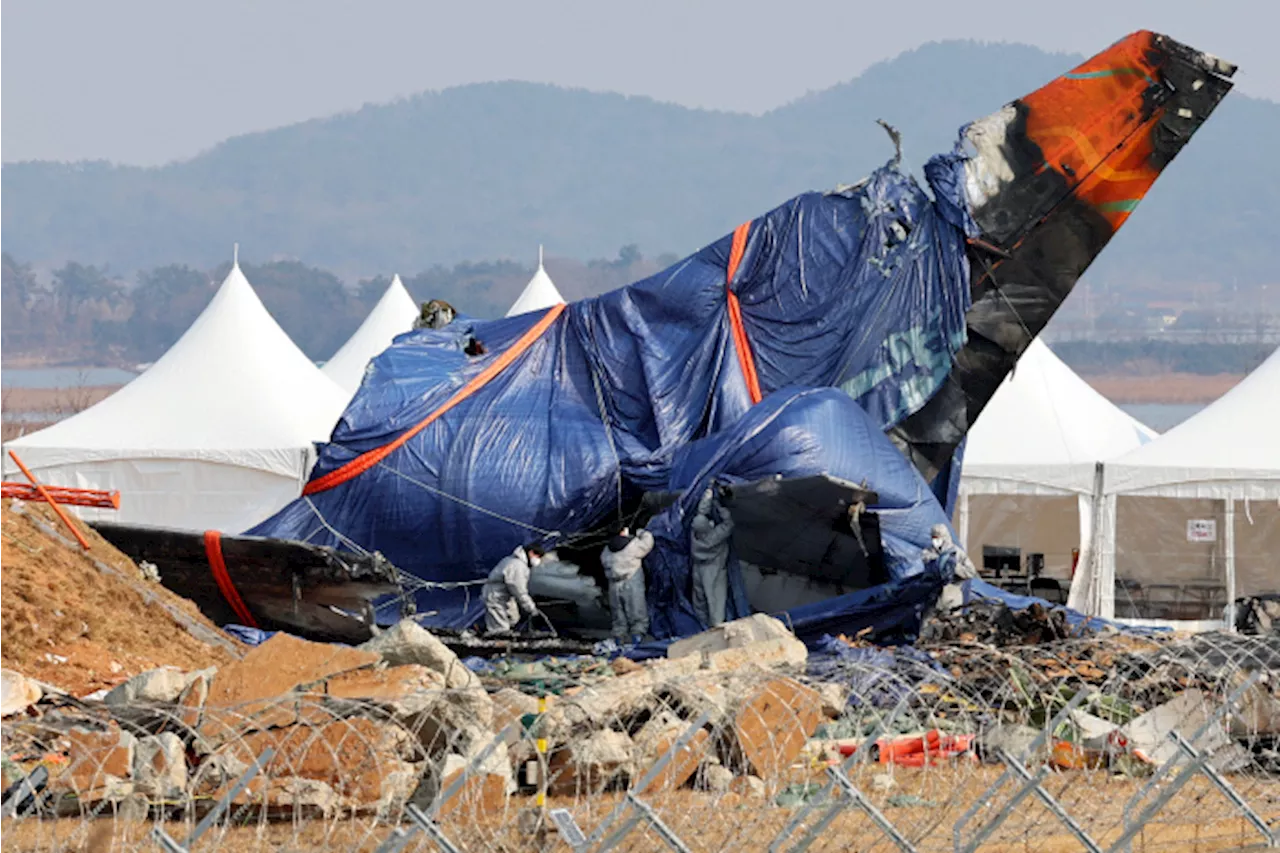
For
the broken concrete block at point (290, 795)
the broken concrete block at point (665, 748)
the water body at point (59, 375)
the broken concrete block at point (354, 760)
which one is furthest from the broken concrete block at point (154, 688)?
the water body at point (59, 375)

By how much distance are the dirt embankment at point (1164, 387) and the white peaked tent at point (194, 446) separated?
11533 centimetres

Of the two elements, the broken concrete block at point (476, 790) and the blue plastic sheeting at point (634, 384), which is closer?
the broken concrete block at point (476, 790)

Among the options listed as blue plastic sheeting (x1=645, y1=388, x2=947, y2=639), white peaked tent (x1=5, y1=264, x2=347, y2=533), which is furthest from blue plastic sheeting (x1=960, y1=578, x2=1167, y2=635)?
white peaked tent (x1=5, y1=264, x2=347, y2=533)

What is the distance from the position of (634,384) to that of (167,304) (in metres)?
139

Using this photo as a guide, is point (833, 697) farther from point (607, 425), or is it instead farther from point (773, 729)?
point (607, 425)

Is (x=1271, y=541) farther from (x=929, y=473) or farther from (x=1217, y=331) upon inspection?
(x=1217, y=331)

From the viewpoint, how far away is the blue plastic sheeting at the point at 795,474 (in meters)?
18.0

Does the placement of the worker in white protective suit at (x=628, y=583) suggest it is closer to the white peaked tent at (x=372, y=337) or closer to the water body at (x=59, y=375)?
the white peaked tent at (x=372, y=337)

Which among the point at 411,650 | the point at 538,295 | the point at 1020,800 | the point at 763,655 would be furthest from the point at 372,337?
the point at 1020,800

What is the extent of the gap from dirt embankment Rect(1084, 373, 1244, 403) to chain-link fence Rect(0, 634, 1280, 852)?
5021 inches

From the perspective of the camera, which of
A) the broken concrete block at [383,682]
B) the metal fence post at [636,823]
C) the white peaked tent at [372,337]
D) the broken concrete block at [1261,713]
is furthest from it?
the white peaked tent at [372,337]

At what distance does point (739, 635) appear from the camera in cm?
1580

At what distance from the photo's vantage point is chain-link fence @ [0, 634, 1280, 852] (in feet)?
33.3

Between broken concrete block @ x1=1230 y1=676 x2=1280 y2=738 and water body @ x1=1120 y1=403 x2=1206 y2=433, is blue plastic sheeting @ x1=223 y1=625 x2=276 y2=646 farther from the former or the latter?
water body @ x1=1120 y1=403 x2=1206 y2=433
